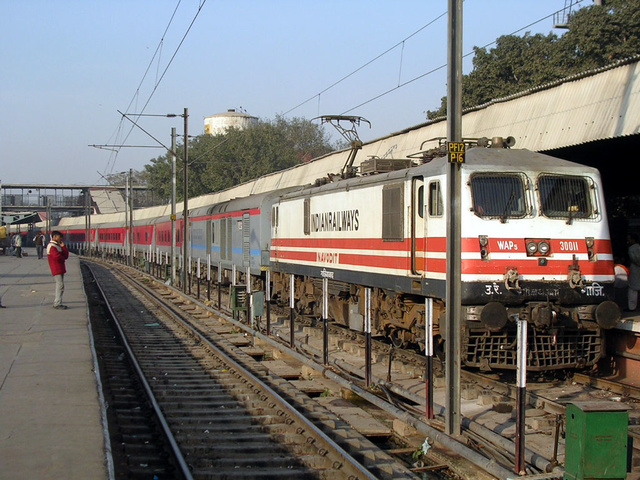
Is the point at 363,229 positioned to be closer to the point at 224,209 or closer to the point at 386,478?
the point at 386,478

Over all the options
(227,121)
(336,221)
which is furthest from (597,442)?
(227,121)

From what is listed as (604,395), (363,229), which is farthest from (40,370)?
(604,395)

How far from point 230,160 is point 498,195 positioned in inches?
2619

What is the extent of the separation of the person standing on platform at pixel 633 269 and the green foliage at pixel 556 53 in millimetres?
19400

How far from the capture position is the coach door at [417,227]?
10906mm

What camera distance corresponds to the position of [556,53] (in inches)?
1335

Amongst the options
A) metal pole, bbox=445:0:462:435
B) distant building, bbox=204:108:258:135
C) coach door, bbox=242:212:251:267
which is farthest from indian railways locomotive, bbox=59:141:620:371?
distant building, bbox=204:108:258:135

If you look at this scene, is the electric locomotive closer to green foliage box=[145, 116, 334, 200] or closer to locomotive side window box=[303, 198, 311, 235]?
locomotive side window box=[303, 198, 311, 235]

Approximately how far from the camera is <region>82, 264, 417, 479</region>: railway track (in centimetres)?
698

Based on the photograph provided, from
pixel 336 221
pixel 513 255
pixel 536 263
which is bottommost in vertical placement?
pixel 536 263

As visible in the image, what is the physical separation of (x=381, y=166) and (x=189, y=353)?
532 cm

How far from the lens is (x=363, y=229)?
1331 centimetres

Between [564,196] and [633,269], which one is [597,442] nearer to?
[564,196]

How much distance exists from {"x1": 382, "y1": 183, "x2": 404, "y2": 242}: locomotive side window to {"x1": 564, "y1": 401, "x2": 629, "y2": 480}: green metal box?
5.72 metres
